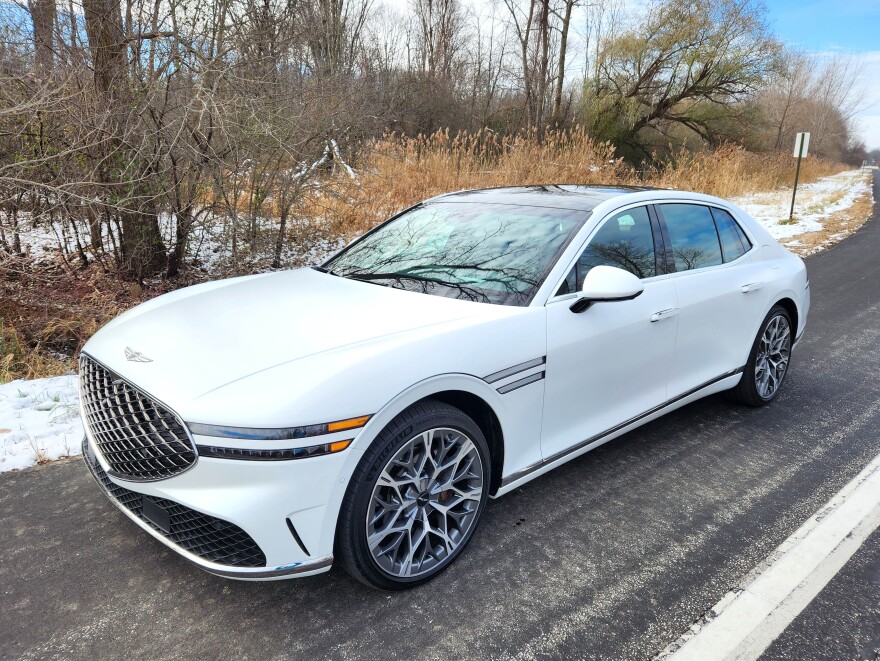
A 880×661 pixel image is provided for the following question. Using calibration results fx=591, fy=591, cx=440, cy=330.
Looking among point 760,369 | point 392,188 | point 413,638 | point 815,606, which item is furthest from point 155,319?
point 392,188

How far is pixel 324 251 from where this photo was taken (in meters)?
8.70

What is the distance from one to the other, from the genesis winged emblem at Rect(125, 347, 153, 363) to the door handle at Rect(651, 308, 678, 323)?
8.13 feet

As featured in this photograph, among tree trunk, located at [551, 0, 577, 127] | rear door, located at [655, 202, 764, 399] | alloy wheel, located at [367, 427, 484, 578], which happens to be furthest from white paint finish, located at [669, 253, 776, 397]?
tree trunk, located at [551, 0, 577, 127]

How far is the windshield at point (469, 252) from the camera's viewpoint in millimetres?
2885

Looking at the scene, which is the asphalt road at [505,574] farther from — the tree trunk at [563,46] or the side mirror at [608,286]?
the tree trunk at [563,46]

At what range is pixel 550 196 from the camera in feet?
11.6

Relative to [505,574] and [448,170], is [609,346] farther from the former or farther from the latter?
[448,170]

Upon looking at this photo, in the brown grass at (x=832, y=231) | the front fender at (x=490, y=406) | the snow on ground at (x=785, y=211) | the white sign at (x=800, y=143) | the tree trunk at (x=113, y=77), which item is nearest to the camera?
the front fender at (x=490, y=406)

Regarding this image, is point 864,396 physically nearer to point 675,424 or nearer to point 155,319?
point 675,424

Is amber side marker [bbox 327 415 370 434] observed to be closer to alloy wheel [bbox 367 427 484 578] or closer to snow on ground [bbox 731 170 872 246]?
alloy wheel [bbox 367 427 484 578]

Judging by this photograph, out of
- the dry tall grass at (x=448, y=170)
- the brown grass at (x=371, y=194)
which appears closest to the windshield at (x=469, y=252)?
the brown grass at (x=371, y=194)

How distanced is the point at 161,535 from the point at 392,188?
9153mm

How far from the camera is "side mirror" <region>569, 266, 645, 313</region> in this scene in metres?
2.73

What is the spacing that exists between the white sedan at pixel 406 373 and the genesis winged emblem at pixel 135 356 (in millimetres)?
17
